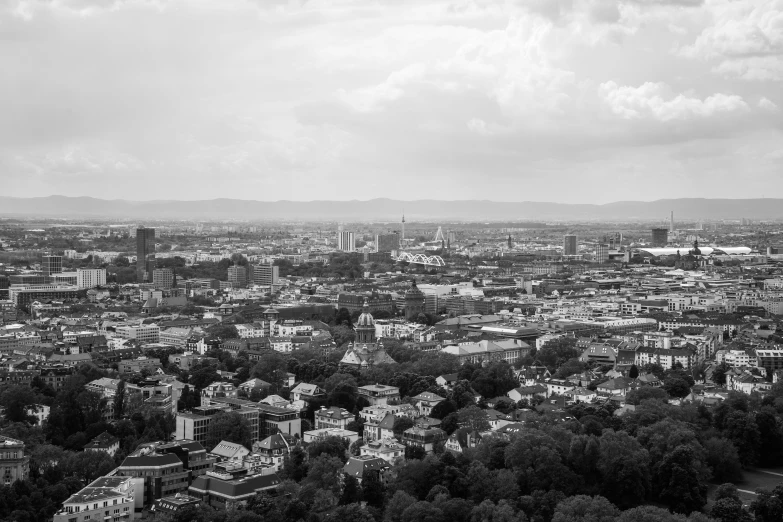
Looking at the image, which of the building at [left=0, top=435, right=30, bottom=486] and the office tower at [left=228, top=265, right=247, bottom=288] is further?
the office tower at [left=228, top=265, right=247, bottom=288]

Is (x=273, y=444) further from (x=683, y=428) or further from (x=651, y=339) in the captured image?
(x=651, y=339)

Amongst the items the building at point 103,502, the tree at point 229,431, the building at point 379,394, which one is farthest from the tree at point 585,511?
the building at point 379,394

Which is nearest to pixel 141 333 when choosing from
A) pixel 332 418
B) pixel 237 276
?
pixel 332 418

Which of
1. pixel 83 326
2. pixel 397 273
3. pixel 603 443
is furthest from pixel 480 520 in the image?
pixel 397 273

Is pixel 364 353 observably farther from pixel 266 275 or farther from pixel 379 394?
pixel 266 275

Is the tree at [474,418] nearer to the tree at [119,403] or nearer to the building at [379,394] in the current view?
the building at [379,394]

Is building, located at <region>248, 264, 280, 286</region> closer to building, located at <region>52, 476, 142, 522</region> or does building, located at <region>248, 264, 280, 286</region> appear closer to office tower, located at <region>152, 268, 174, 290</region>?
office tower, located at <region>152, 268, 174, 290</region>

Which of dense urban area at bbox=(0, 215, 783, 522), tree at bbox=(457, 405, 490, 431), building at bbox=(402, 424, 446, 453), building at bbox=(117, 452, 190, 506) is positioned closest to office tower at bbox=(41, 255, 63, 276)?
dense urban area at bbox=(0, 215, 783, 522)
